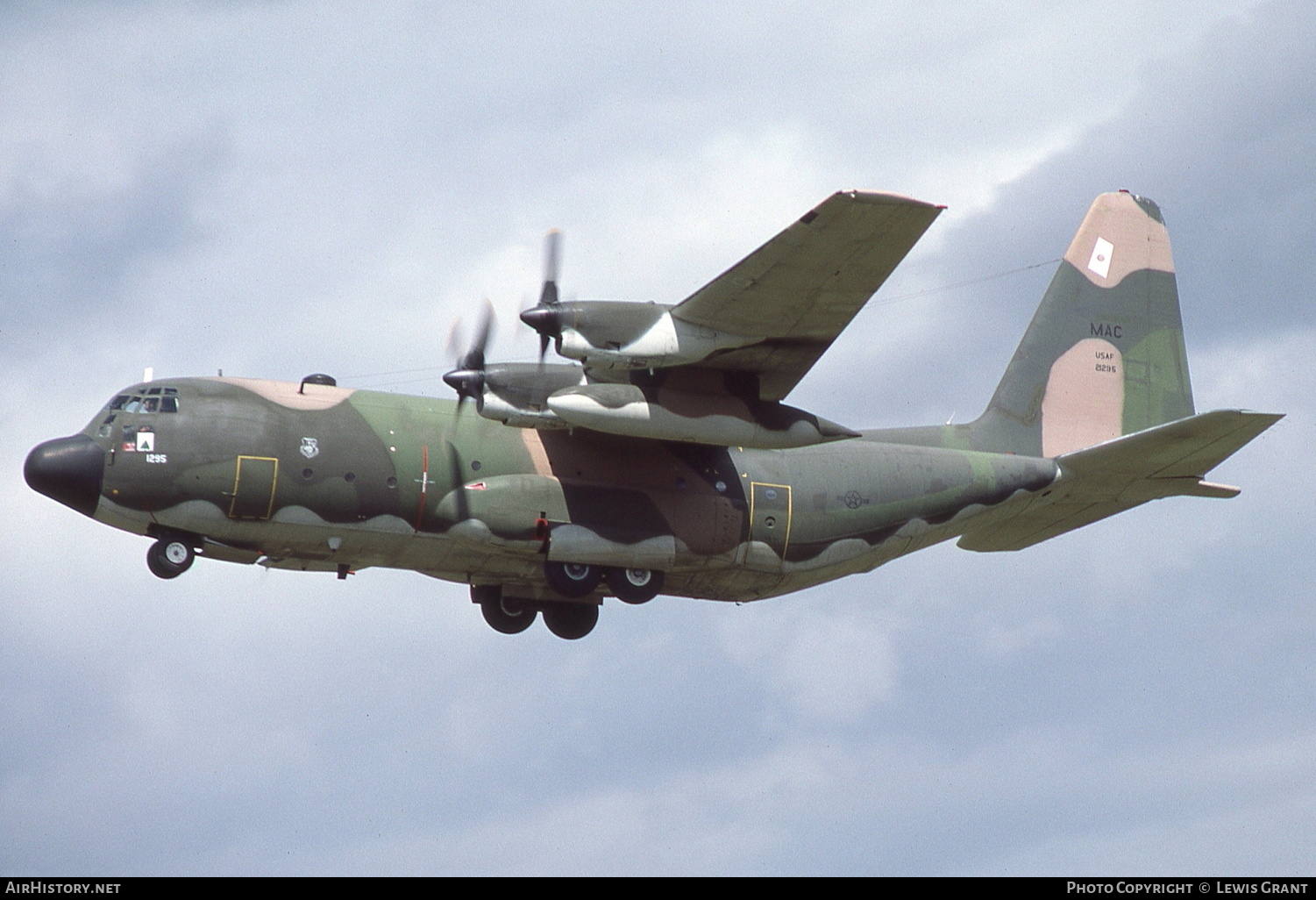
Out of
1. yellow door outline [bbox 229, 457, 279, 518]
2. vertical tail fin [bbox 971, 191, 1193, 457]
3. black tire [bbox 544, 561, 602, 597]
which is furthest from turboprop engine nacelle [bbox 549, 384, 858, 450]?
vertical tail fin [bbox 971, 191, 1193, 457]

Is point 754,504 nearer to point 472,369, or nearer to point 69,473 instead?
point 472,369

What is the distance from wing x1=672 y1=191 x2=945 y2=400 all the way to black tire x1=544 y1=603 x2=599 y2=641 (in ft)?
14.5

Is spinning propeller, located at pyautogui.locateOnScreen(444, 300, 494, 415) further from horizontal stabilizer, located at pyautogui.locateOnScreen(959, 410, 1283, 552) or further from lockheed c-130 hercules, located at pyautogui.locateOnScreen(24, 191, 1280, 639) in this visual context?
horizontal stabilizer, located at pyautogui.locateOnScreen(959, 410, 1283, 552)

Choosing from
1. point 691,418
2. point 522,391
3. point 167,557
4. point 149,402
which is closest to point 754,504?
point 691,418

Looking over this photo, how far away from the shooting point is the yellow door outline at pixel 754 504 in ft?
75.7

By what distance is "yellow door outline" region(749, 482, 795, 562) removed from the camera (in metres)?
23.1

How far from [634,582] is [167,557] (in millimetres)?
6082

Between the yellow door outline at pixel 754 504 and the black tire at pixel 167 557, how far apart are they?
7.46 metres

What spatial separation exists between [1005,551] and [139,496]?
1343 centimetres

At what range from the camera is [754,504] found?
23.1m

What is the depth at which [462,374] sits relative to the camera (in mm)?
21594

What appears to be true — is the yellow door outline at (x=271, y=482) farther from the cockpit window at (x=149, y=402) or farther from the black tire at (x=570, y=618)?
the black tire at (x=570, y=618)

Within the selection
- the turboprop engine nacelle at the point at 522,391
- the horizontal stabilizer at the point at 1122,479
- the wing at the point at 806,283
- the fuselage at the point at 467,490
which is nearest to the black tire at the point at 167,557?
the fuselage at the point at 467,490
